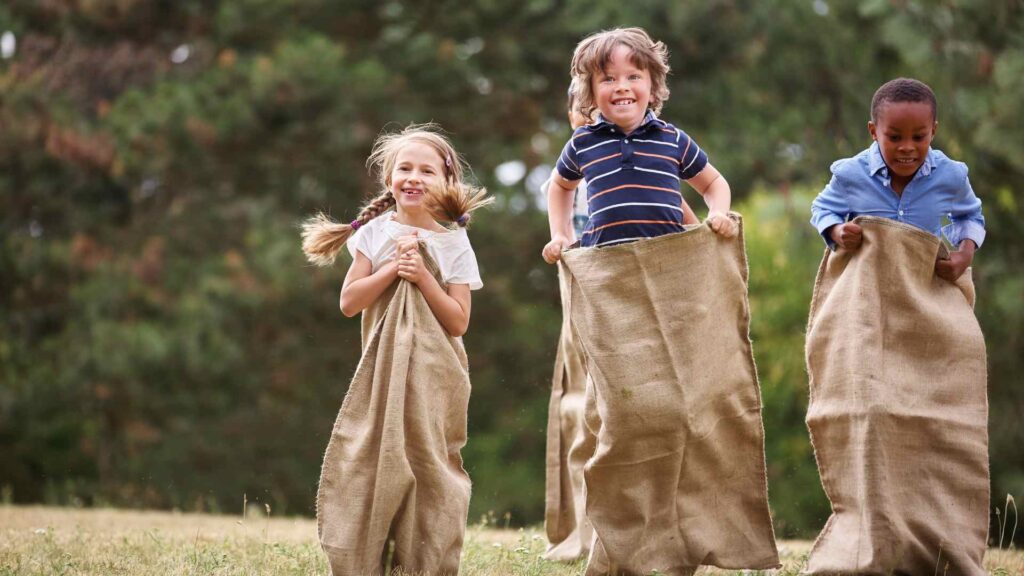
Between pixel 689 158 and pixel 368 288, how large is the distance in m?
1.25

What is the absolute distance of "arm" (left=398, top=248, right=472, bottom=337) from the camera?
4.51 meters

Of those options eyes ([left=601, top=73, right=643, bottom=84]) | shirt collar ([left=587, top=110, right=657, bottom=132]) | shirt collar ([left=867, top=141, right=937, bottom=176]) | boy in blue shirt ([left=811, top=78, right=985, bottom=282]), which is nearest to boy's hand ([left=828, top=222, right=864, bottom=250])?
Answer: boy in blue shirt ([left=811, top=78, right=985, bottom=282])

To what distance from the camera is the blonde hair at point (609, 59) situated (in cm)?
453

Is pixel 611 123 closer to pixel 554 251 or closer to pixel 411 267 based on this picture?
pixel 554 251

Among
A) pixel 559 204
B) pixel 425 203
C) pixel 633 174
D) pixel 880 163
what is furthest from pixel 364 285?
pixel 880 163

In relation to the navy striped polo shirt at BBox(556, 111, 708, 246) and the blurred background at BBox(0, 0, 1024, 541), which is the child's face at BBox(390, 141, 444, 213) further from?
the blurred background at BBox(0, 0, 1024, 541)

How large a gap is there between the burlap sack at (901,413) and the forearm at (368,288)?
1565mm

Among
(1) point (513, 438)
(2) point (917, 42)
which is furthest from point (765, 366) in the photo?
(1) point (513, 438)

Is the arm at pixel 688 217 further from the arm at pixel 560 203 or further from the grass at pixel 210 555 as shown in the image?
the grass at pixel 210 555

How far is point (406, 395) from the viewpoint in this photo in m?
4.43

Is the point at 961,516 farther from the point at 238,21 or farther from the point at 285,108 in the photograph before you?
the point at 238,21

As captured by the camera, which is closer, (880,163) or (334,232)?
(880,163)

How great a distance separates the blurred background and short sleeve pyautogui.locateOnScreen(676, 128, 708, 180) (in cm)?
853

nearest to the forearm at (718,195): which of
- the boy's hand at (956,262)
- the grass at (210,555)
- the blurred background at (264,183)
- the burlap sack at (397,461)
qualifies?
the boy's hand at (956,262)
